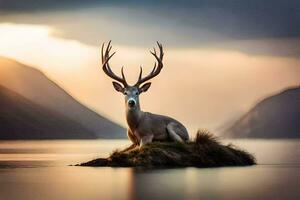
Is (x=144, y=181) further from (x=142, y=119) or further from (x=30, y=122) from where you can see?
(x=30, y=122)

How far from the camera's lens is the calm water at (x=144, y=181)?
4949mm

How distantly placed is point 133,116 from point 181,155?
0.44 metres

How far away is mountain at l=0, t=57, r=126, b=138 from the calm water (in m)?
0.67

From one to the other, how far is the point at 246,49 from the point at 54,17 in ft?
5.47

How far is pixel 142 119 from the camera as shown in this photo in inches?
263

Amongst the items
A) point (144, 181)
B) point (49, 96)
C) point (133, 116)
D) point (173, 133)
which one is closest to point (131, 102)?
point (133, 116)

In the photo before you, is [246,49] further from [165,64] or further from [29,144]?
[29,144]

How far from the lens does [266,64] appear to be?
8.09m

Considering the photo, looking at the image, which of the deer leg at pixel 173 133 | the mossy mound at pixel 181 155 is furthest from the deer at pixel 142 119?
the mossy mound at pixel 181 155

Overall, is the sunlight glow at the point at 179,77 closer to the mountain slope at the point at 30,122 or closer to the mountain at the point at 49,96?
the mountain at the point at 49,96

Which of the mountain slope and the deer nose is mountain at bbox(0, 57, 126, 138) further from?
the deer nose

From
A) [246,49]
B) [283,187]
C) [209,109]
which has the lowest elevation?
[283,187]

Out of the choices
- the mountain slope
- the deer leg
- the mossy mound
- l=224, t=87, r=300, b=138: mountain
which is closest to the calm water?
the mossy mound

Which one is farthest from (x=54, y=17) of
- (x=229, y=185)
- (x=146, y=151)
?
(x=229, y=185)
